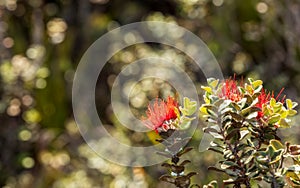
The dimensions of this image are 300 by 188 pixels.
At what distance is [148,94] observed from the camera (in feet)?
10.3

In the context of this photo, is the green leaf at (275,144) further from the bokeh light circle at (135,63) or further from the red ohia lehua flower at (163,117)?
the bokeh light circle at (135,63)

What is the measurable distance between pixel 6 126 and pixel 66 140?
468 millimetres

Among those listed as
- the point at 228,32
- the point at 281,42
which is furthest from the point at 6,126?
the point at 281,42

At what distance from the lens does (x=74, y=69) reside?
3.90 meters

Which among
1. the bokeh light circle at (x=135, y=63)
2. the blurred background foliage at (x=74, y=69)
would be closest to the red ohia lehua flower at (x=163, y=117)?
the bokeh light circle at (x=135, y=63)

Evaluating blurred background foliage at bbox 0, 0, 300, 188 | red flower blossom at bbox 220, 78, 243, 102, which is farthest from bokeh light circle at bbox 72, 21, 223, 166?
red flower blossom at bbox 220, 78, 243, 102

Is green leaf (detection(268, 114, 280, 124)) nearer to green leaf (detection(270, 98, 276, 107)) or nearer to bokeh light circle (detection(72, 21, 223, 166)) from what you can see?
green leaf (detection(270, 98, 276, 107))

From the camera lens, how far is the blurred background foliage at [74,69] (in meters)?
3.35

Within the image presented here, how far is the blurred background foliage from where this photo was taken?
335cm

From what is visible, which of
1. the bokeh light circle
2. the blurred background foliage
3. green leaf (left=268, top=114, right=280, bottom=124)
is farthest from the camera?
the blurred background foliage

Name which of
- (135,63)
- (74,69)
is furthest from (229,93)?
(74,69)

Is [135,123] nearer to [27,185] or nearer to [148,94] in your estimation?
[148,94]

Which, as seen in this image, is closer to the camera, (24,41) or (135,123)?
(135,123)

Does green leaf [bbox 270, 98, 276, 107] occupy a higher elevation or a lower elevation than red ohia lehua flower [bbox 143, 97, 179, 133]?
higher
